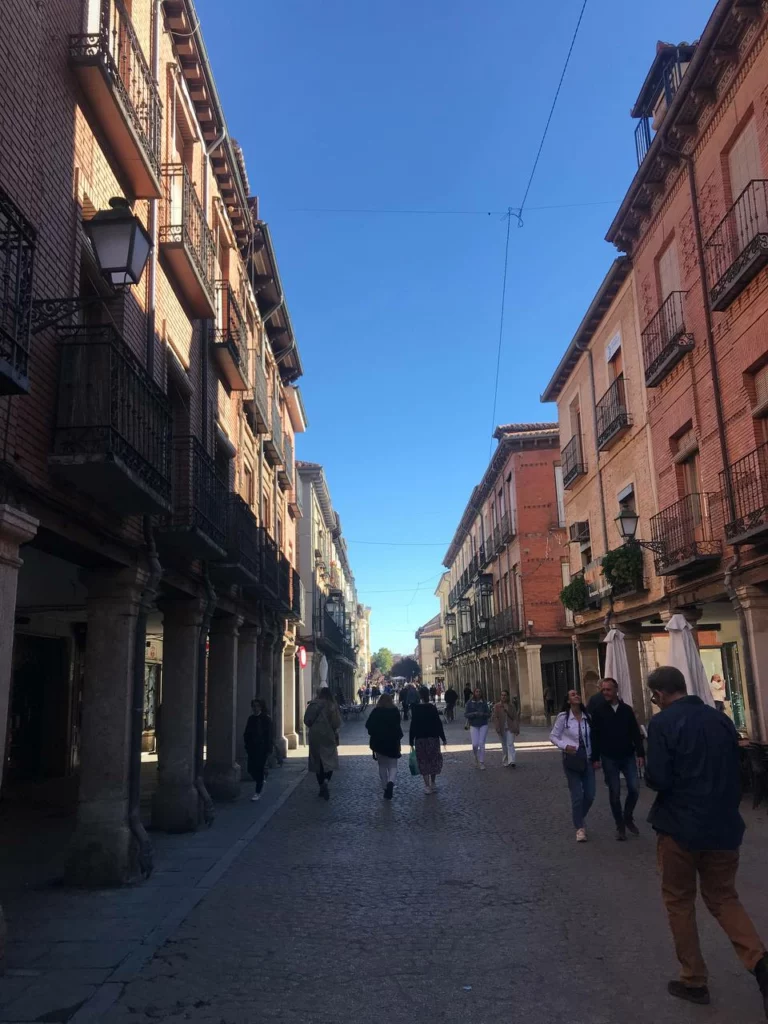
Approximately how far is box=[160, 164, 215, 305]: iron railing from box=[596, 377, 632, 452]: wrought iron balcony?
10.1 m

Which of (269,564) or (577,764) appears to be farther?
(269,564)

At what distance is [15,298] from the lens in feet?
17.3

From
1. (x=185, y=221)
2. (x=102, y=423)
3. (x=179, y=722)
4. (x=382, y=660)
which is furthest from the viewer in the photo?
(x=382, y=660)

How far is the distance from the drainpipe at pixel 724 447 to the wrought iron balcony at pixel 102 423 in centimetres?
892

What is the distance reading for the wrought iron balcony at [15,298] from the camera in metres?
4.93

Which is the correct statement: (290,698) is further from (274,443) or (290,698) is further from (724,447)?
(724,447)

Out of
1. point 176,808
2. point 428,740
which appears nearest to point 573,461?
point 428,740

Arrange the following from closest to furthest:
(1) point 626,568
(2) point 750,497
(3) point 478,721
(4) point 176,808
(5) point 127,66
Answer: (5) point 127,66, (4) point 176,808, (2) point 750,497, (3) point 478,721, (1) point 626,568

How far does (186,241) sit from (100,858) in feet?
22.6

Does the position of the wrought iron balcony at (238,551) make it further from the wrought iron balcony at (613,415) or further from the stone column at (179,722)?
the wrought iron balcony at (613,415)

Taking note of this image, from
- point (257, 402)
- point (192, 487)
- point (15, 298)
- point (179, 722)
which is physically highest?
point (257, 402)

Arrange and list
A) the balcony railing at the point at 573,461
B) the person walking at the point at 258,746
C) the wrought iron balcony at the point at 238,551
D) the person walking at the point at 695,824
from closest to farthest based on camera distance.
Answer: the person walking at the point at 695,824 → the wrought iron balcony at the point at 238,551 → the person walking at the point at 258,746 → the balcony railing at the point at 573,461

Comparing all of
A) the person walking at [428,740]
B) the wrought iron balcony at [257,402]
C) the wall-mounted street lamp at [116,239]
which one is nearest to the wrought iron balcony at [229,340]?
the wrought iron balcony at [257,402]

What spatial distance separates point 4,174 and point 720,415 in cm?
1092
